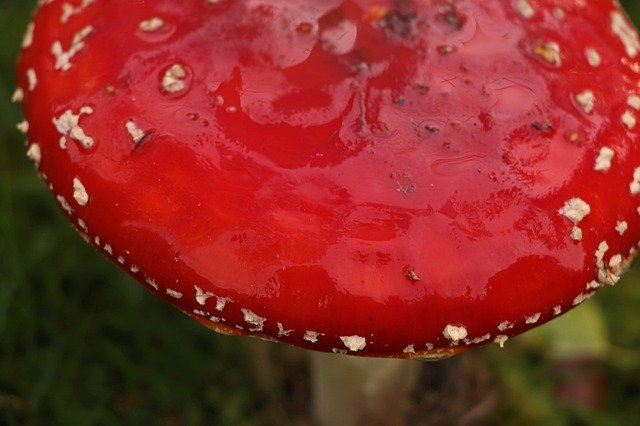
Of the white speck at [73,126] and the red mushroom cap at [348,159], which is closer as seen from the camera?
the red mushroom cap at [348,159]

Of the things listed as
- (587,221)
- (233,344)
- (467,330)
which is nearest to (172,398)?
(233,344)

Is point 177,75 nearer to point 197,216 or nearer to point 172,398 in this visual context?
point 197,216

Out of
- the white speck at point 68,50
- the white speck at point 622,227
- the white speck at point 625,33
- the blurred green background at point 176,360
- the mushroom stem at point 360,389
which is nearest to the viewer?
the white speck at point 622,227

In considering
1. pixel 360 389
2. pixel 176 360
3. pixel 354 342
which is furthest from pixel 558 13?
pixel 176 360

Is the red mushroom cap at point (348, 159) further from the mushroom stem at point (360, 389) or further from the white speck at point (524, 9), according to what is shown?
the mushroom stem at point (360, 389)

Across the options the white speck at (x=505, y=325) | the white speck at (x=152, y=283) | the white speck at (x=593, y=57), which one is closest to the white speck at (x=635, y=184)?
the white speck at (x=593, y=57)

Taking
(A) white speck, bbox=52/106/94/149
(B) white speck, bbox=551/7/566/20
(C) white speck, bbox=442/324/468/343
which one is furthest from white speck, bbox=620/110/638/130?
(A) white speck, bbox=52/106/94/149

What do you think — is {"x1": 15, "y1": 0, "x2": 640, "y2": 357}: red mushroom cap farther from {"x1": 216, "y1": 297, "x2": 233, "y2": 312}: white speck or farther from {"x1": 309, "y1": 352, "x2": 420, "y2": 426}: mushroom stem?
{"x1": 309, "y1": 352, "x2": 420, "y2": 426}: mushroom stem
